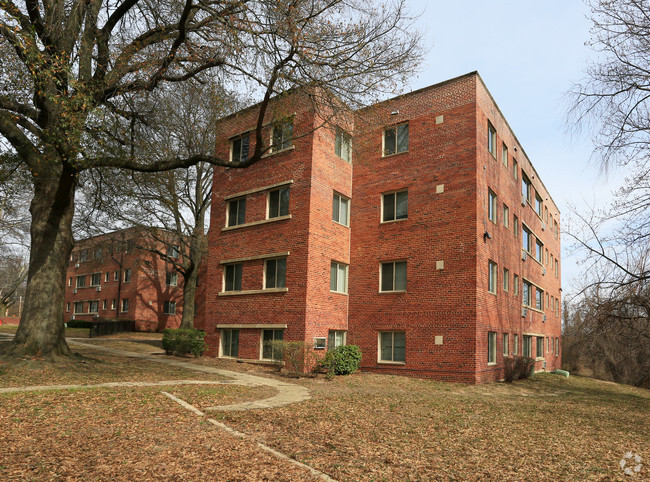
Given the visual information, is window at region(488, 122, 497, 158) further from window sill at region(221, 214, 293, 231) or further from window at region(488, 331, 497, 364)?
window sill at region(221, 214, 293, 231)

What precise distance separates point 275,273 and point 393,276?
4.88 metres

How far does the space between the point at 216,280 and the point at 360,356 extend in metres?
7.77

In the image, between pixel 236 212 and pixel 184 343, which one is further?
pixel 236 212

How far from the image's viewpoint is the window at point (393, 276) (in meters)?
20.2

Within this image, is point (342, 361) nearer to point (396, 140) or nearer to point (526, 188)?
point (396, 140)

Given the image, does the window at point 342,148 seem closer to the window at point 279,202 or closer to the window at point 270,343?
the window at point 279,202

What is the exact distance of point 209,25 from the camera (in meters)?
14.2

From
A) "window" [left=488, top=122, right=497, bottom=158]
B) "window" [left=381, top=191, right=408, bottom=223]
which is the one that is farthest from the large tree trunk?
"window" [left=488, top=122, right=497, bottom=158]

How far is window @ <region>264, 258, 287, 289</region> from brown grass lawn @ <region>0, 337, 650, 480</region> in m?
7.15

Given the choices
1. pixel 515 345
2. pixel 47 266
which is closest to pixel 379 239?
pixel 515 345

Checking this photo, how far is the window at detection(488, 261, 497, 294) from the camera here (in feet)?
67.0

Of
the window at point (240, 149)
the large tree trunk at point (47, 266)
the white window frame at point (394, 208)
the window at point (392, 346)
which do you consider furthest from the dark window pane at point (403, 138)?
the large tree trunk at point (47, 266)

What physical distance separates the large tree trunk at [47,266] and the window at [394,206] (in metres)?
12.0

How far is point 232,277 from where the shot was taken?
22.4 metres
